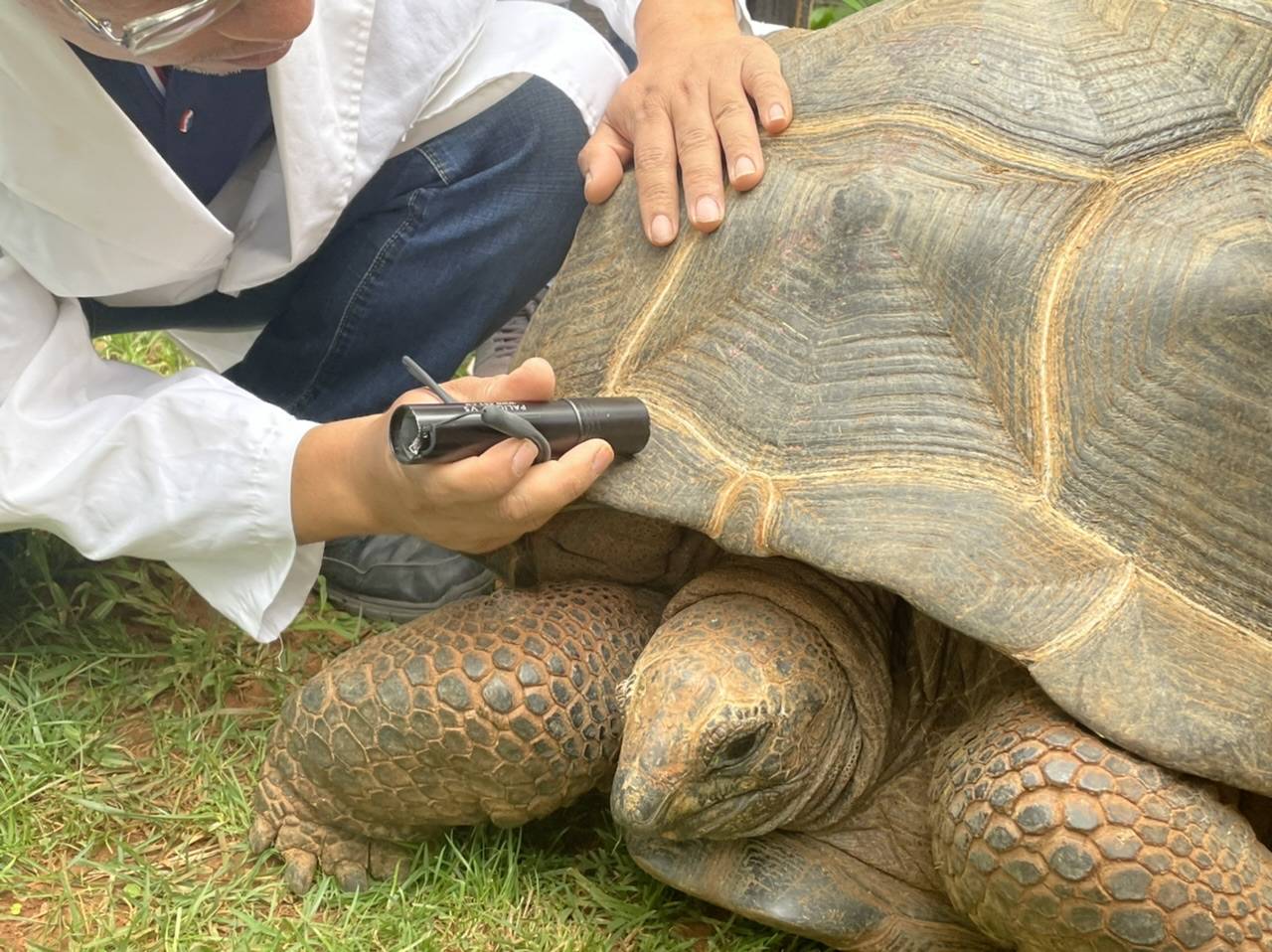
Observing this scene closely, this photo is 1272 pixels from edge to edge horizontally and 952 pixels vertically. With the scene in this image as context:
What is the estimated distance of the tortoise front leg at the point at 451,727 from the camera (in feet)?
6.40

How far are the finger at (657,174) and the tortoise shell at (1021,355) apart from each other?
4 cm

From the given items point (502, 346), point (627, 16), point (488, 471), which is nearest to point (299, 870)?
point (488, 471)

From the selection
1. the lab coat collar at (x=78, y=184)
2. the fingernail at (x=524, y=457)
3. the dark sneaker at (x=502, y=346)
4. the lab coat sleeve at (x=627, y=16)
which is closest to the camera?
the fingernail at (x=524, y=457)

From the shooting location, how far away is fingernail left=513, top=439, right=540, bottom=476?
6.02 feet

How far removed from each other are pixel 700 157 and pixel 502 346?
4.32 ft

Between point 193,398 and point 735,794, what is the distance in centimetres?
104

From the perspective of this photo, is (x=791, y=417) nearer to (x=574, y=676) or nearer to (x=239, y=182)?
(x=574, y=676)

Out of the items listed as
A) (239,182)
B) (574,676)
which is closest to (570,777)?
(574,676)

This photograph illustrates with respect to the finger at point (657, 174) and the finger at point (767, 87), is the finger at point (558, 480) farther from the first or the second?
the finger at point (767, 87)

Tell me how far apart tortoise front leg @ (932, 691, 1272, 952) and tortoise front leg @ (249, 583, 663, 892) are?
1.83 ft

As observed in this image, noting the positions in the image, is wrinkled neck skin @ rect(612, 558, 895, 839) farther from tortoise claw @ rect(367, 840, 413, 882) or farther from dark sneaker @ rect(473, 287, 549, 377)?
dark sneaker @ rect(473, 287, 549, 377)

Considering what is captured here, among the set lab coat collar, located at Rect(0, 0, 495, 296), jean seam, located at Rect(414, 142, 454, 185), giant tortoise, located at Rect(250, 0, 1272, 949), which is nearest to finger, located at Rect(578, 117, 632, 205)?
giant tortoise, located at Rect(250, 0, 1272, 949)

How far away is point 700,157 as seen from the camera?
213cm

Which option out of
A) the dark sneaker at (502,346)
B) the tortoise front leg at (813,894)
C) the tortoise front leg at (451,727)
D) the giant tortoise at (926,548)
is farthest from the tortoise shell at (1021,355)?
the dark sneaker at (502,346)
